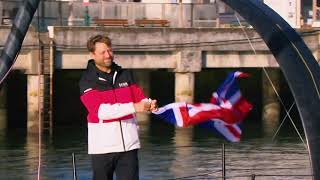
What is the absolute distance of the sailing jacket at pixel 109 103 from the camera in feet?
28.1

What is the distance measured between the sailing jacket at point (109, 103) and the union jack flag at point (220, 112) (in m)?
1.18

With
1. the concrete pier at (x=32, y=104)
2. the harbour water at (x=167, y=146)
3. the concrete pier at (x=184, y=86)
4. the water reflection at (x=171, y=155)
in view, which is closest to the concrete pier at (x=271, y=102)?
the harbour water at (x=167, y=146)

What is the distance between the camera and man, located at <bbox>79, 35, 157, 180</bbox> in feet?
28.0

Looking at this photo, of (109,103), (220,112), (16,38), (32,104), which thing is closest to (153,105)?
(109,103)

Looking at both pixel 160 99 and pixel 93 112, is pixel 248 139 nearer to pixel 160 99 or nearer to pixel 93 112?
pixel 160 99

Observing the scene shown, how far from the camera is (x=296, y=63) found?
1017 centimetres

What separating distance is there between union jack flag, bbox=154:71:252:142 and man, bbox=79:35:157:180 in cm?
121

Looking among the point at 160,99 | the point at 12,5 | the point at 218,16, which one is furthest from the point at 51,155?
the point at 160,99

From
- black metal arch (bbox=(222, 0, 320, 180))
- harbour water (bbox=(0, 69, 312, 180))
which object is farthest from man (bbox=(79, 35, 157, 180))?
harbour water (bbox=(0, 69, 312, 180))

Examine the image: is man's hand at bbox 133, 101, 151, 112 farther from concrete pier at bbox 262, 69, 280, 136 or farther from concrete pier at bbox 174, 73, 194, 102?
concrete pier at bbox 262, 69, 280, 136

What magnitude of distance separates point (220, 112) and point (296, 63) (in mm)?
1037

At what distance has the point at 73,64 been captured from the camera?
3647 centimetres

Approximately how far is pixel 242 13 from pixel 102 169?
2.89 meters

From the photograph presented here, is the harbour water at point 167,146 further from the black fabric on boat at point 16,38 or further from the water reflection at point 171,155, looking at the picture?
the black fabric on boat at point 16,38
